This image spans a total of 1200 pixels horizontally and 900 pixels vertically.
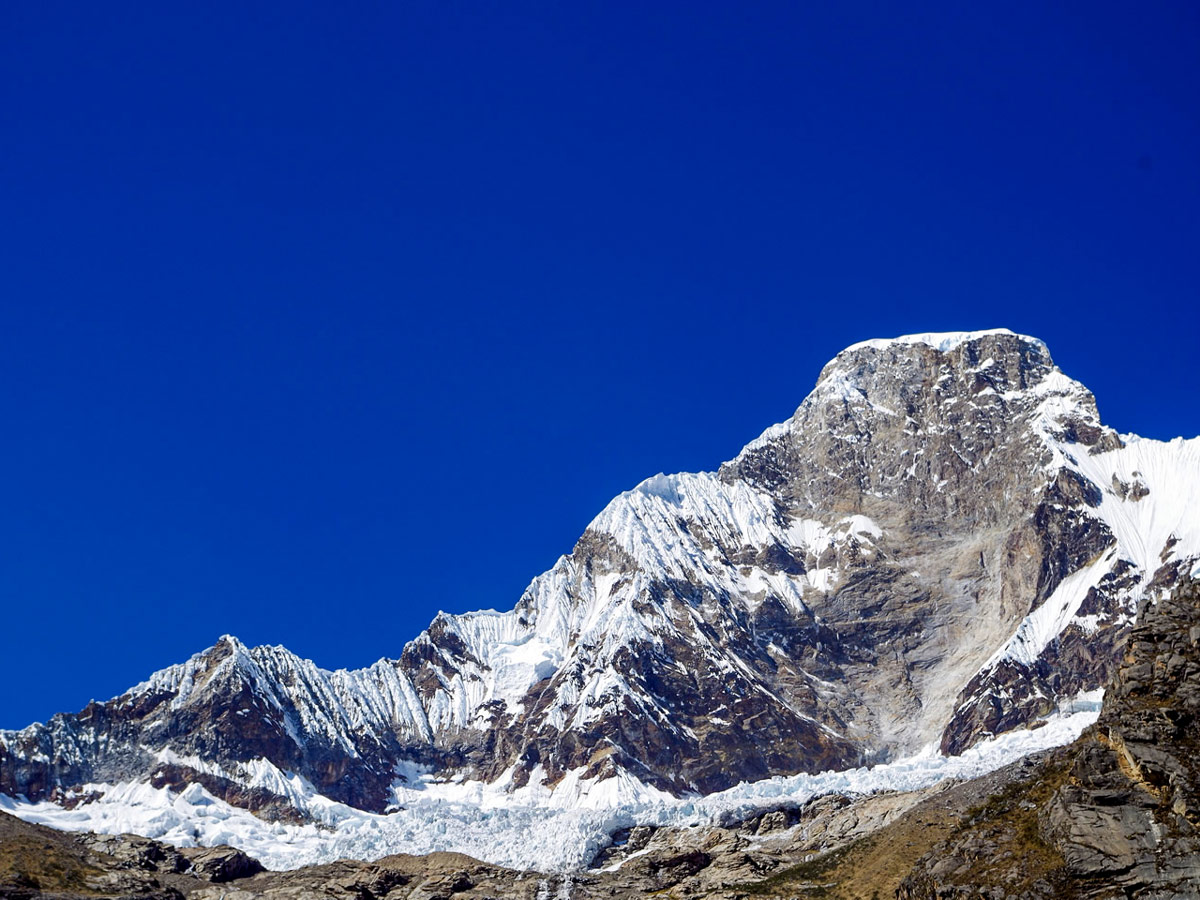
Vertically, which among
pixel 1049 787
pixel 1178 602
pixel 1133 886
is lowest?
pixel 1133 886

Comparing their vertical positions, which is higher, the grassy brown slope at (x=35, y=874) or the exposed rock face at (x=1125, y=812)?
the grassy brown slope at (x=35, y=874)

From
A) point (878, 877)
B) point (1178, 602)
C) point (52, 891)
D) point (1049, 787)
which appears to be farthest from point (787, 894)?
point (52, 891)

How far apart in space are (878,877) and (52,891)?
100850 millimetres

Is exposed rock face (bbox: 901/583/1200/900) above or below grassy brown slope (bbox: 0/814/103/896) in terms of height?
below

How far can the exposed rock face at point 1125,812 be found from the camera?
106750 mm

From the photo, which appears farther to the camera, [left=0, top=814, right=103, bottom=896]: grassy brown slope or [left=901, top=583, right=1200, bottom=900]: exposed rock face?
[left=0, top=814, right=103, bottom=896]: grassy brown slope

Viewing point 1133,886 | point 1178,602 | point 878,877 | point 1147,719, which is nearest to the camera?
point 1133,886

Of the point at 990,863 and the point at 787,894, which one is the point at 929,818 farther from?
the point at 990,863

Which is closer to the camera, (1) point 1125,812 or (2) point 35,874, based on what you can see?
(1) point 1125,812

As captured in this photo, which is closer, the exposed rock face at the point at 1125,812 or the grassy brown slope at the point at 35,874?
the exposed rock face at the point at 1125,812

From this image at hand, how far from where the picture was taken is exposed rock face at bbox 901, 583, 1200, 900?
106750mm

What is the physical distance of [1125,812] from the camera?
4380 inches

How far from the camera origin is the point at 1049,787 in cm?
13388

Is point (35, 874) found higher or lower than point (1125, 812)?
higher
